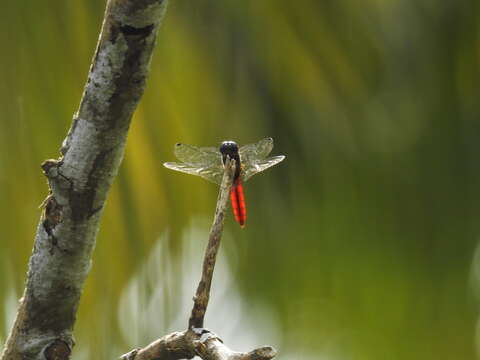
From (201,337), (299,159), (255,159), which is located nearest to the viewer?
(201,337)

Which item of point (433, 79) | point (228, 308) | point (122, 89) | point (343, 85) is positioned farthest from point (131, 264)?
point (122, 89)

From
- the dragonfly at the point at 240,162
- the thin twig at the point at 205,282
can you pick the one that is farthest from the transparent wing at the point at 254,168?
the thin twig at the point at 205,282

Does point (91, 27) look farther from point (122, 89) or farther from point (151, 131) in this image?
point (122, 89)

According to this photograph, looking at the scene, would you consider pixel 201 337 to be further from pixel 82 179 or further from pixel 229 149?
pixel 229 149

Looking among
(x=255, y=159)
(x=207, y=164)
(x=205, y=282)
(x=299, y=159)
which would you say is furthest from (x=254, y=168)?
(x=299, y=159)

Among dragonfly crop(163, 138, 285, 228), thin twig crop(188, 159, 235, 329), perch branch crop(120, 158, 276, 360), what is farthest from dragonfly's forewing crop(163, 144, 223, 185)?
thin twig crop(188, 159, 235, 329)

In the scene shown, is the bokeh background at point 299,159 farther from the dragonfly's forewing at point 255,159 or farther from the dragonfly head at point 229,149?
→ the dragonfly head at point 229,149

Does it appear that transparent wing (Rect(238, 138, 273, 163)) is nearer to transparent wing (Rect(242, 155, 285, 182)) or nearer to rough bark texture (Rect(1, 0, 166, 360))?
transparent wing (Rect(242, 155, 285, 182))
